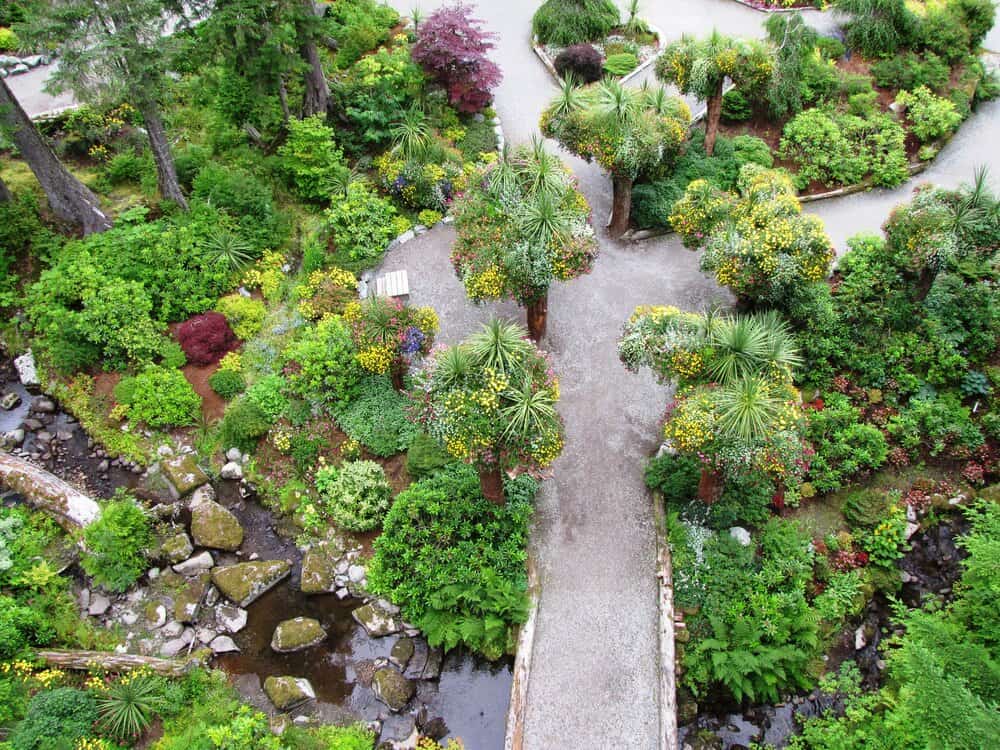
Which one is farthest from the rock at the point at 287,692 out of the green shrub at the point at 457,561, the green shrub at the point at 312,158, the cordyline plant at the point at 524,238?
the green shrub at the point at 312,158

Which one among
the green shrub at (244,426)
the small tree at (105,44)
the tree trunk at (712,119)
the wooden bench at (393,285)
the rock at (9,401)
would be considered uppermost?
the small tree at (105,44)

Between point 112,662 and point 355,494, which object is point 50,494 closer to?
point 112,662

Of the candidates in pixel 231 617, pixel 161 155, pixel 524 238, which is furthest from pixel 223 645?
pixel 161 155

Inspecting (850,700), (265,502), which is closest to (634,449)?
(850,700)

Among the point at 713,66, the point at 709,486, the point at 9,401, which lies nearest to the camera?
the point at 709,486

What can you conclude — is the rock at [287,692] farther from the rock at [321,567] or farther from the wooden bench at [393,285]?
the wooden bench at [393,285]
